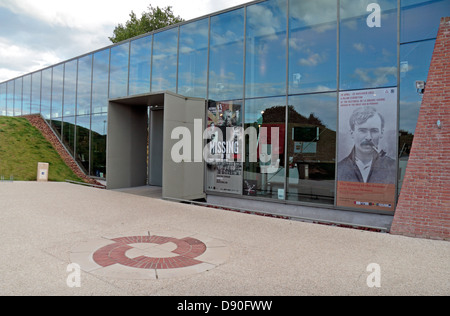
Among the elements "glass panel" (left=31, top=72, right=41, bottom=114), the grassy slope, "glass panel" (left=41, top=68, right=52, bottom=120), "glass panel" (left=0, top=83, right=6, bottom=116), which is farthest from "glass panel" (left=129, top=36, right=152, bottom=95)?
"glass panel" (left=0, top=83, right=6, bottom=116)

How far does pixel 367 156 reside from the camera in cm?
864

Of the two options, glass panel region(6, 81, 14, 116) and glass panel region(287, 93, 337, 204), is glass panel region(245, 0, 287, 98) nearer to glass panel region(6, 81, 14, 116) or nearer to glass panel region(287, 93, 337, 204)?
glass panel region(287, 93, 337, 204)

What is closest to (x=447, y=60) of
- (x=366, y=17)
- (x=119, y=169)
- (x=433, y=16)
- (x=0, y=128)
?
(x=433, y=16)

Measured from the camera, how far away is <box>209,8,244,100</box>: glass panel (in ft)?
37.6

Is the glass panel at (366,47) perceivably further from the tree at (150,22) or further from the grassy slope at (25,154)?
the tree at (150,22)

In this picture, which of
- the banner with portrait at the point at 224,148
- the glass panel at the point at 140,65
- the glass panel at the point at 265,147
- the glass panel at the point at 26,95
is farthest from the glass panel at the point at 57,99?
the glass panel at the point at 265,147

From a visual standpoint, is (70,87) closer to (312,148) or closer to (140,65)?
(140,65)

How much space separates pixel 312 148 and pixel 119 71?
11264mm

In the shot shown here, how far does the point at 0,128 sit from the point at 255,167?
18.2m

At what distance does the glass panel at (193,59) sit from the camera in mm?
12484

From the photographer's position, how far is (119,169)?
46.5 feet

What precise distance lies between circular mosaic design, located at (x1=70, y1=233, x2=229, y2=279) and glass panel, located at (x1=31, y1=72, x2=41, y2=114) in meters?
20.9
